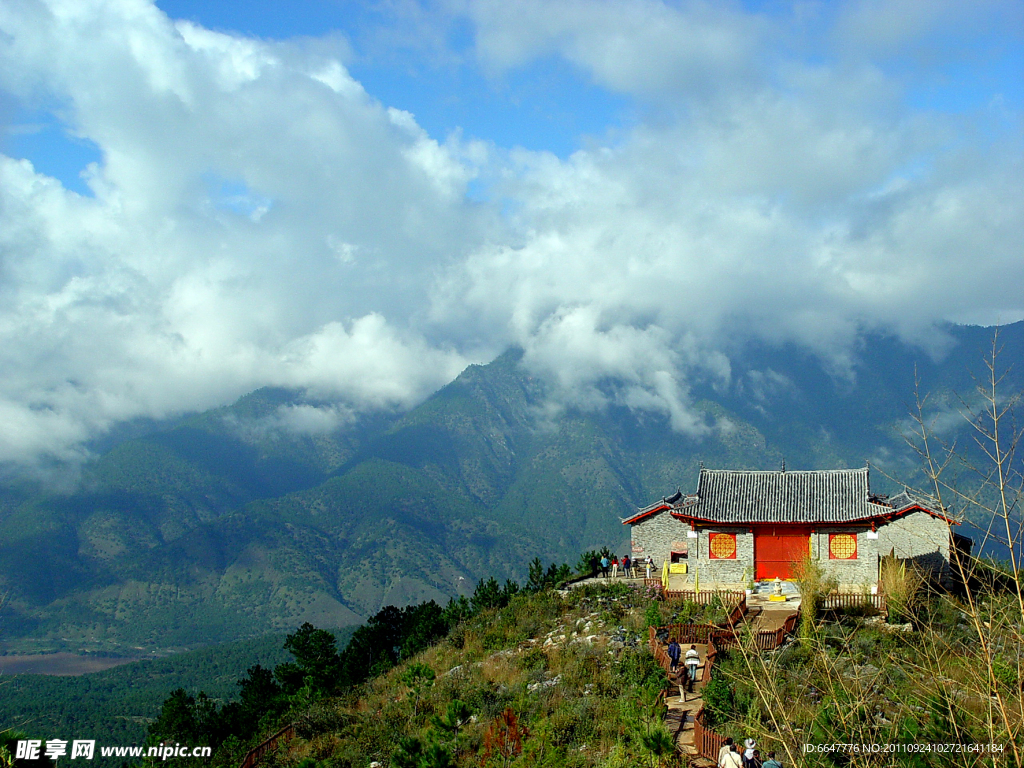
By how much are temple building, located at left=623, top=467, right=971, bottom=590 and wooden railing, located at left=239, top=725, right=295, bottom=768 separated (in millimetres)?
19089

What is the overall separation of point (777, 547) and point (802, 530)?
1.41 m

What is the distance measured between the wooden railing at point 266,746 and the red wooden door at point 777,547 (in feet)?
74.0

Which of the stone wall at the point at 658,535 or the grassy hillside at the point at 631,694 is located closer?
the grassy hillside at the point at 631,694

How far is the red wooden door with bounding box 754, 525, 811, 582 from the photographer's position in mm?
38125

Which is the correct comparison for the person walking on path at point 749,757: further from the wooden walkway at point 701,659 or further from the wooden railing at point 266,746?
the wooden railing at point 266,746

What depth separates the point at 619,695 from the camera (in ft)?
69.8

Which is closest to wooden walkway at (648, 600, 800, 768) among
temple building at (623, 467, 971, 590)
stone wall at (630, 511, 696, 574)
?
temple building at (623, 467, 971, 590)

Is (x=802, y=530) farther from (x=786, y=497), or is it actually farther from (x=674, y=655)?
(x=674, y=655)

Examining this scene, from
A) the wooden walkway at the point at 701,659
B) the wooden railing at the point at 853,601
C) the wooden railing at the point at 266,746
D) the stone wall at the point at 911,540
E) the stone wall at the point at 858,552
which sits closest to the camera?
the wooden walkway at the point at 701,659

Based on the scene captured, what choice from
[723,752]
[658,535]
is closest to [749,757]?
[723,752]

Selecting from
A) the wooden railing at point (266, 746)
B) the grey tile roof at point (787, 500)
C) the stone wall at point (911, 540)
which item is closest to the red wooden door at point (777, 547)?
the grey tile roof at point (787, 500)

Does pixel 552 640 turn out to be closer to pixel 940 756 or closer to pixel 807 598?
pixel 807 598

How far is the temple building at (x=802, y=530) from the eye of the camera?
3738cm

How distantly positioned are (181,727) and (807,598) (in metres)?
31.8
